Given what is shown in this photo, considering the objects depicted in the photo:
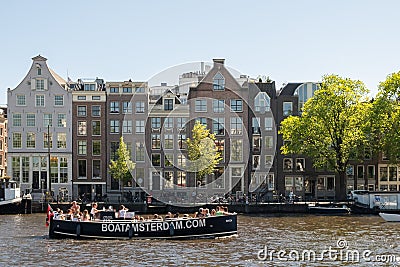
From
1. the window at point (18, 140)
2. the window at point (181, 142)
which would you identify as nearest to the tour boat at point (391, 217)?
the window at point (181, 142)

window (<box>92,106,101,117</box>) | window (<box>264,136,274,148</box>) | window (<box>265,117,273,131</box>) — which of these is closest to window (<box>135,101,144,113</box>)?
window (<box>92,106,101,117</box>)

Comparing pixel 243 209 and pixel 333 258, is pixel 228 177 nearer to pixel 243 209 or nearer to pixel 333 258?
pixel 243 209

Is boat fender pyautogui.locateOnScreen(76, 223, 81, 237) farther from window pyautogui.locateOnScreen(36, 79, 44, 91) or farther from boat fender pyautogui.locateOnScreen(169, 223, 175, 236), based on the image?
window pyautogui.locateOnScreen(36, 79, 44, 91)

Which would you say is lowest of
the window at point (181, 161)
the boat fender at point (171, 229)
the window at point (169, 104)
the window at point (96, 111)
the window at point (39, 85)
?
the boat fender at point (171, 229)

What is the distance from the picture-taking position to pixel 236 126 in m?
90.0

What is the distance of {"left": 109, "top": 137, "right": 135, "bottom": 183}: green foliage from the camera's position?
84.2 m

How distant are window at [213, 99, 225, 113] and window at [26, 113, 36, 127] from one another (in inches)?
899

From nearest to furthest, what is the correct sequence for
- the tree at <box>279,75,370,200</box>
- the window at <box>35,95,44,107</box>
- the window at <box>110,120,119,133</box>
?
1. the tree at <box>279,75,370,200</box>
2. the window at <box>35,95,44,107</box>
3. the window at <box>110,120,119,133</box>

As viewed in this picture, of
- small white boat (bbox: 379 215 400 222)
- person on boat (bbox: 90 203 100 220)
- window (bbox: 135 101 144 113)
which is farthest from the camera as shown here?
window (bbox: 135 101 144 113)

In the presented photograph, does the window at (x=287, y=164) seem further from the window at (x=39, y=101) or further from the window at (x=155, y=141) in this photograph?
the window at (x=39, y=101)

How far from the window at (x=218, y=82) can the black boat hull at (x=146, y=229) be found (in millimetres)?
43485

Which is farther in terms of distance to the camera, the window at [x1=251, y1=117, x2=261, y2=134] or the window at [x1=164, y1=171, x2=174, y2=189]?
the window at [x1=251, y1=117, x2=261, y2=134]

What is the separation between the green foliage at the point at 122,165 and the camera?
276 feet

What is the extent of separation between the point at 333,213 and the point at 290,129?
42.5ft
